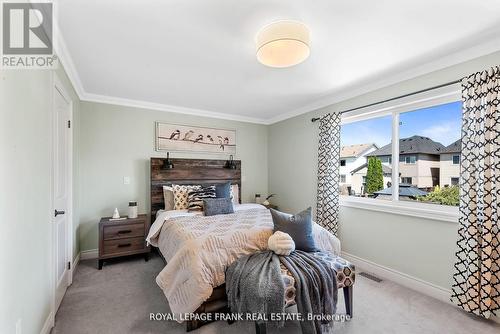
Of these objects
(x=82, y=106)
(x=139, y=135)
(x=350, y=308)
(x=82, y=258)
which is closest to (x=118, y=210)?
(x=82, y=258)

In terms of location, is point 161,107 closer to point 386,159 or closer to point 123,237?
point 123,237

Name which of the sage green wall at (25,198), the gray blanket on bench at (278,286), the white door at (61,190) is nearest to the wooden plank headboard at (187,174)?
the white door at (61,190)

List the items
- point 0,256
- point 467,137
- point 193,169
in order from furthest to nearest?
point 193,169 < point 467,137 < point 0,256

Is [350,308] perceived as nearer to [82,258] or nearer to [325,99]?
[325,99]

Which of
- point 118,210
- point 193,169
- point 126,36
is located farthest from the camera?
point 193,169

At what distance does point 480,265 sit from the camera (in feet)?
6.82

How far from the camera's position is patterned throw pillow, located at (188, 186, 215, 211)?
3406mm

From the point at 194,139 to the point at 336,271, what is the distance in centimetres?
315

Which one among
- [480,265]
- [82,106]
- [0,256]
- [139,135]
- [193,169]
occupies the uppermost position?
[82,106]

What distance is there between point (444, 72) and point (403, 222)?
1661mm

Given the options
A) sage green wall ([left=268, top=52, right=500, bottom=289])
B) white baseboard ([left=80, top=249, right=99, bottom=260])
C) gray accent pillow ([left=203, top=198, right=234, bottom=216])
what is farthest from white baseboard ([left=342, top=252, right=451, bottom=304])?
white baseboard ([left=80, top=249, right=99, bottom=260])

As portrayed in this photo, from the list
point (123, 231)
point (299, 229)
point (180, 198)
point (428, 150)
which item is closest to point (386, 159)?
point (428, 150)

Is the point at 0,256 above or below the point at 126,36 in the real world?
below

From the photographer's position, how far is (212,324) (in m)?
2.00
